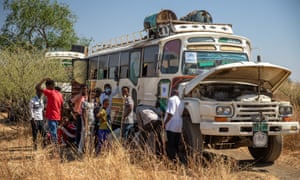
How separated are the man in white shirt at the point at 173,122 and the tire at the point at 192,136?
7.4 inches

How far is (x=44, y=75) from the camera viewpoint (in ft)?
44.7

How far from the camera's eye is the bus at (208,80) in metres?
7.88

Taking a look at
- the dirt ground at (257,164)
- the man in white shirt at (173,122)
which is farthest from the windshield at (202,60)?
the dirt ground at (257,164)

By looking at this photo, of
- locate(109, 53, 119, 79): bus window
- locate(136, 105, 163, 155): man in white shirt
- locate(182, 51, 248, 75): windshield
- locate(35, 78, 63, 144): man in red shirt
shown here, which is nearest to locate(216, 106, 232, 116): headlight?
locate(136, 105, 163, 155): man in white shirt

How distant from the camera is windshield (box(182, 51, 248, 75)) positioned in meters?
9.55

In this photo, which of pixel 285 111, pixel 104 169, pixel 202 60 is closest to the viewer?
pixel 104 169

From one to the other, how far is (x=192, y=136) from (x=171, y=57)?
260cm

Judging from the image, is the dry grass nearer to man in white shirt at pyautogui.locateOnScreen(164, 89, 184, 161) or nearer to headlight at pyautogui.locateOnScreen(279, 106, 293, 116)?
man in white shirt at pyautogui.locateOnScreen(164, 89, 184, 161)

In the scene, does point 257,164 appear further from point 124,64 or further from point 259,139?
point 124,64

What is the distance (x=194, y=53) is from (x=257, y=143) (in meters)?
2.82

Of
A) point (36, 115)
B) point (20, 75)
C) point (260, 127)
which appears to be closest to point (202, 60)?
point (260, 127)

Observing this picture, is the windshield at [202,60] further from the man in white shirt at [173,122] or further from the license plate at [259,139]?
the license plate at [259,139]

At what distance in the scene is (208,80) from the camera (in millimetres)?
8547

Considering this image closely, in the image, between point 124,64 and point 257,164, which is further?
point 124,64
